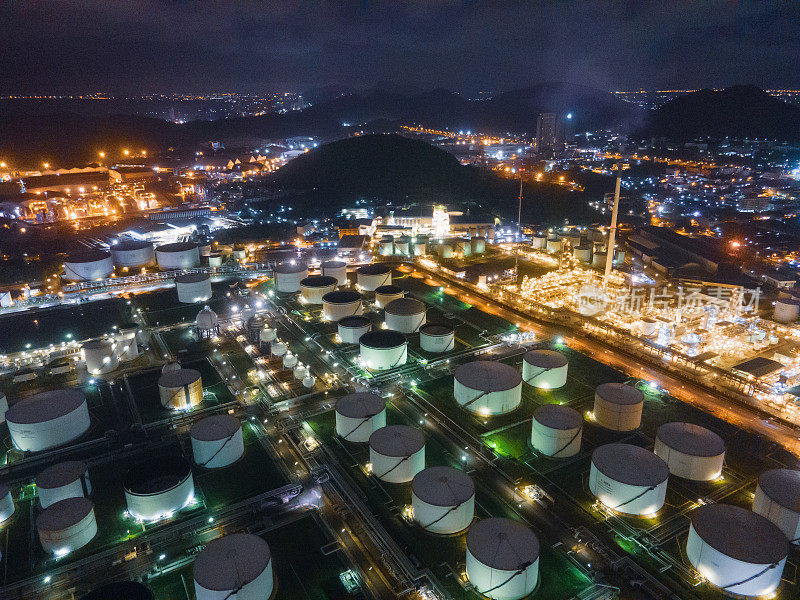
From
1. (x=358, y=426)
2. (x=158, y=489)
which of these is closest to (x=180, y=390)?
(x=158, y=489)

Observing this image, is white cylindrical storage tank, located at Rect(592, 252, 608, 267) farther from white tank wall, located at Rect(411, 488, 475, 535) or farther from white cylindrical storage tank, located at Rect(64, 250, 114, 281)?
white cylindrical storage tank, located at Rect(64, 250, 114, 281)

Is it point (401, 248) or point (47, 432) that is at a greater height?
point (401, 248)

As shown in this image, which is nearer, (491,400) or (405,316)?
(491,400)

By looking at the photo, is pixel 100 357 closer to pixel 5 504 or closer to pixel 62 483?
pixel 5 504

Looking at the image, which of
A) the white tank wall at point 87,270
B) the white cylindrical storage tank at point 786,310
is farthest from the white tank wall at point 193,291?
the white cylindrical storage tank at point 786,310

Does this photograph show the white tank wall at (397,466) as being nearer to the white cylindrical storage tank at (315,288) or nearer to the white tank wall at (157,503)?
the white tank wall at (157,503)
